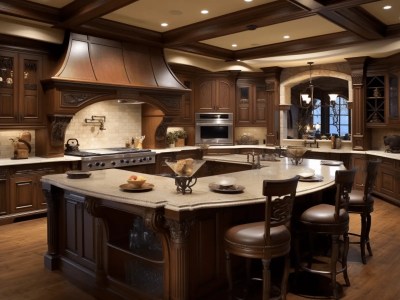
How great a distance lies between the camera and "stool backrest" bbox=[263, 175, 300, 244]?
7.91 feet

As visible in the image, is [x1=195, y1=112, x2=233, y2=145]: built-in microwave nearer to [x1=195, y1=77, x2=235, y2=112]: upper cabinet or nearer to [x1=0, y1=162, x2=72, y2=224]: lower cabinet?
[x1=195, y1=77, x2=235, y2=112]: upper cabinet

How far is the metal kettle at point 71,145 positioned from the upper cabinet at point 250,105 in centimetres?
410

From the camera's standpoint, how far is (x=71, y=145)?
6469mm

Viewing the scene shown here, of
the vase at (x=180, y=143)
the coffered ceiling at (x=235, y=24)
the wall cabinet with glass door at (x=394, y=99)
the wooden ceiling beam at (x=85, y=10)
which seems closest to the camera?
the wooden ceiling beam at (x=85, y=10)

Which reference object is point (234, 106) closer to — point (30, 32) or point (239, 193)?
point (30, 32)

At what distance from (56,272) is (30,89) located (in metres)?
3.27

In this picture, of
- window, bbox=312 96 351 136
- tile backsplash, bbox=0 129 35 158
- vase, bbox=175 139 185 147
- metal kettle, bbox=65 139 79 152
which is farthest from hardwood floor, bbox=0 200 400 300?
window, bbox=312 96 351 136

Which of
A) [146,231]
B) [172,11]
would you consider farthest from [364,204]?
[172,11]

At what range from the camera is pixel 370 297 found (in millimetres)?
3064

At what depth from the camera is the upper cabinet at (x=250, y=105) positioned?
9.13 m

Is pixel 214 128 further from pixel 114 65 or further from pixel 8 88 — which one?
pixel 8 88

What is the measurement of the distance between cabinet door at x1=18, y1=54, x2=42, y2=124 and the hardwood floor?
1700 millimetres

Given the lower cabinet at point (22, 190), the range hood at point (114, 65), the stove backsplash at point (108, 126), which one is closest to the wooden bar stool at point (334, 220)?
the lower cabinet at point (22, 190)

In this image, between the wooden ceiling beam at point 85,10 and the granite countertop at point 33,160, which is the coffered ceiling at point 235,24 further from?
the granite countertop at point 33,160
